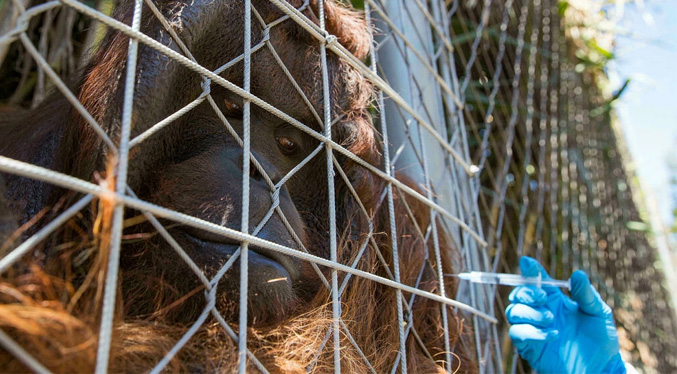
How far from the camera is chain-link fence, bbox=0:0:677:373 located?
0.53 meters

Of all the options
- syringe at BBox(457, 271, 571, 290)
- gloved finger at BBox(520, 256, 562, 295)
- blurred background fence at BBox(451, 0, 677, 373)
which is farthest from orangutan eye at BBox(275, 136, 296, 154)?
blurred background fence at BBox(451, 0, 677, 373)

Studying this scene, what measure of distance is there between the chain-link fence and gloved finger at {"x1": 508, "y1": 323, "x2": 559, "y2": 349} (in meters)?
0.08

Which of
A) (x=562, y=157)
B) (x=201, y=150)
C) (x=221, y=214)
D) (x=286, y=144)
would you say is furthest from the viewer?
(x=562, y=157)

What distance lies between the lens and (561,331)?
1298 millimetres

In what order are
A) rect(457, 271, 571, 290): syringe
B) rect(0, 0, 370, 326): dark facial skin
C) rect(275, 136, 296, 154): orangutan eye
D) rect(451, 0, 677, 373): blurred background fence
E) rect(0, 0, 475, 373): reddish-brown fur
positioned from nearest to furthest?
rect(0, 0, 475, 373): reddish-brown fur, rect(0, 0, 370, 326): dark facial skin, rect(275, 136, 296, 154): orangutan eye, rect(457, 271, 571, 290): syringe, rect(451, 0, 677, 373): blurred background fence

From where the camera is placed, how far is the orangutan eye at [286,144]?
1.07 metres

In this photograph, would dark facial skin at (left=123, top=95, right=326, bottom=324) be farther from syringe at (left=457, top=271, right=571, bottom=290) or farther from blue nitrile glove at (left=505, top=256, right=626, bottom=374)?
blue nitrile glove at (left=505, top=256, right=626, bottom=374)

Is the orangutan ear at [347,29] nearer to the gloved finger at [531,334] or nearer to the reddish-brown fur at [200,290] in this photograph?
the reddish-brown fur at [200,290]

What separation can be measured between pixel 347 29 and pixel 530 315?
0.71 metres

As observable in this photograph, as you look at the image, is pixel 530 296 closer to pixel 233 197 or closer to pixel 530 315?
pixel 530 315

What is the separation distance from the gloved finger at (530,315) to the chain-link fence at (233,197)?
84mm

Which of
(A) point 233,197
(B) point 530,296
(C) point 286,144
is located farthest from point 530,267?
(A) point 233,197

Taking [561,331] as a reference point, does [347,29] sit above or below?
above

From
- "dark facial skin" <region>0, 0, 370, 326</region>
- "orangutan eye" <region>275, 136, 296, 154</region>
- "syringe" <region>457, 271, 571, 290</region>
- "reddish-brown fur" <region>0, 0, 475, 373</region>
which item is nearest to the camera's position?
"reddish-brown fur" <region>0, 0, 475, 373</region>
